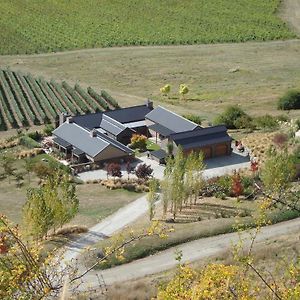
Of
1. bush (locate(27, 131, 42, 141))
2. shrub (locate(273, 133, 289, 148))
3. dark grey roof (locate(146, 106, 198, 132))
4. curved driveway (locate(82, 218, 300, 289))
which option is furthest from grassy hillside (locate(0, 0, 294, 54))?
curved driveway (locate(82, 218, 300, 289))

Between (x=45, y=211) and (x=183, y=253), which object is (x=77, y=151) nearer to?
(x=45, y=211)

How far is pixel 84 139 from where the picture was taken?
55.5m

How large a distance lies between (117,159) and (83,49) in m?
45.2

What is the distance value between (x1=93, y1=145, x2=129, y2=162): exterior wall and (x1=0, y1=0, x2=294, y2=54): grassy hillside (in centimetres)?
4575

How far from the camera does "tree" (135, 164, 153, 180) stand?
49156 mm

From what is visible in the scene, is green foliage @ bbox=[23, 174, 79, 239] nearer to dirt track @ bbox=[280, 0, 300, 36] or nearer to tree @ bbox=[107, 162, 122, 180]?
tree @ bbox=[107, 162, 122, 180]

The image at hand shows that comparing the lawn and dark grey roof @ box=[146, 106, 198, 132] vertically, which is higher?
dark grey roof @ box=[146, 106, 198, 132]

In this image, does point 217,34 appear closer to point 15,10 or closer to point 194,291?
point 15,10

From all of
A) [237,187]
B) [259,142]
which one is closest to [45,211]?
[237,187]

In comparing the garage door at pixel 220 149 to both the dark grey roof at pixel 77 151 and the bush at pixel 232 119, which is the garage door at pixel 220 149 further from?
the dark grey roof at pixel 77 151

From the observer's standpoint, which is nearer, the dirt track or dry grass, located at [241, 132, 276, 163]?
dry grass, located at [241, 132, 276, 163]

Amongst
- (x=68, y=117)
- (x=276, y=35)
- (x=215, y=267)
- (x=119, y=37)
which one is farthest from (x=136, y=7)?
(x=215, y=267)

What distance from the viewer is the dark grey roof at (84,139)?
5372 cm

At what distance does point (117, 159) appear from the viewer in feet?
176
